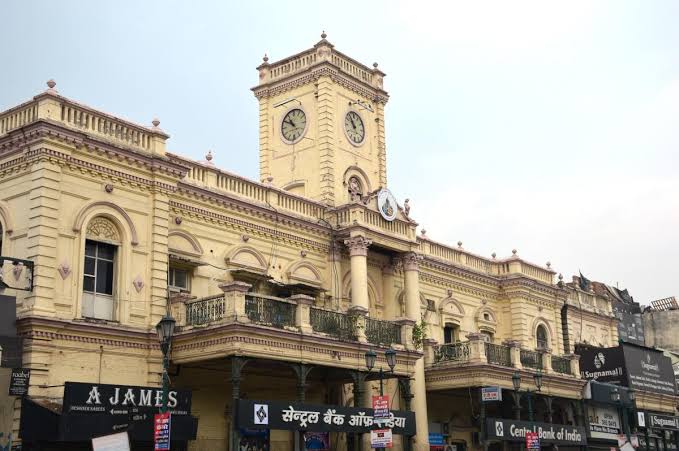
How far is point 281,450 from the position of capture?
29.6 m

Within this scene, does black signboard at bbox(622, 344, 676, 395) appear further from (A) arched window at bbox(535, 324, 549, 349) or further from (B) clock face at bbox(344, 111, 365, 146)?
(B) clock face at bbox(344, 111, 365, 146)

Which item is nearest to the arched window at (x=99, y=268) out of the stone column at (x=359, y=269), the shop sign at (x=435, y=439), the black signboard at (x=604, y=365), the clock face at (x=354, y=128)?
the stone column at (x=359, y=269)

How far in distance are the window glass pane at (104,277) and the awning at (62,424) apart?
12.7 feet

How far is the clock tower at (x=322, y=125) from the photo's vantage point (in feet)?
115

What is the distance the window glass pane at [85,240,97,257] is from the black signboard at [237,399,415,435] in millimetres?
5913

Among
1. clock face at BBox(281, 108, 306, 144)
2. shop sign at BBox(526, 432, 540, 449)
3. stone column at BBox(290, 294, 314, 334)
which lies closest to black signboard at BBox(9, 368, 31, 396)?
stone column at BBox(290, 294, 314, 334)

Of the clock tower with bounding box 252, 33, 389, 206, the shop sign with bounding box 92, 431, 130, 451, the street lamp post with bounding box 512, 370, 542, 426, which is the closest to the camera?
the shop sign with bounding box 92, 431, 130, 451

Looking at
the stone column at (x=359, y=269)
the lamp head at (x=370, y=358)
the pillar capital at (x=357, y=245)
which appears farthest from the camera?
the pillar capital at (x=357, y=245)

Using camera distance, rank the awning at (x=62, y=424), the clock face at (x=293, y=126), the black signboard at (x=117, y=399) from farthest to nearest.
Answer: the clock face at (x=293, y=126) → the black signboard at (x=117, y=399) → the awning at (x=62, y=424)

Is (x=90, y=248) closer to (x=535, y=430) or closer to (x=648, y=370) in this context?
(x=535, y=430)

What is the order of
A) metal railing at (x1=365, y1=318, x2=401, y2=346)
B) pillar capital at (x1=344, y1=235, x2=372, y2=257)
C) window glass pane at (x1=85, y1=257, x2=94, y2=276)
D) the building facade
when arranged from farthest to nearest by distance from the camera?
pillar capital at (x1=344, y1=235, x2=372, y2=257) < metal railing at (x1=365, y1=318, x2=401, y2=346) < window glass pane at (x1=85, y1=257, x2=94, y2=276) < the building facade

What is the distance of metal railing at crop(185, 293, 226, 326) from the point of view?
24469 mm

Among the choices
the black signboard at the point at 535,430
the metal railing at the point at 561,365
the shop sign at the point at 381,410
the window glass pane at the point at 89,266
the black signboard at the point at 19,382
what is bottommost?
the black signboard at the point at 535,430

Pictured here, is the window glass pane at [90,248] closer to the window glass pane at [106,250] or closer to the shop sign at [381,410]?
the window glass pane at [106,250]
